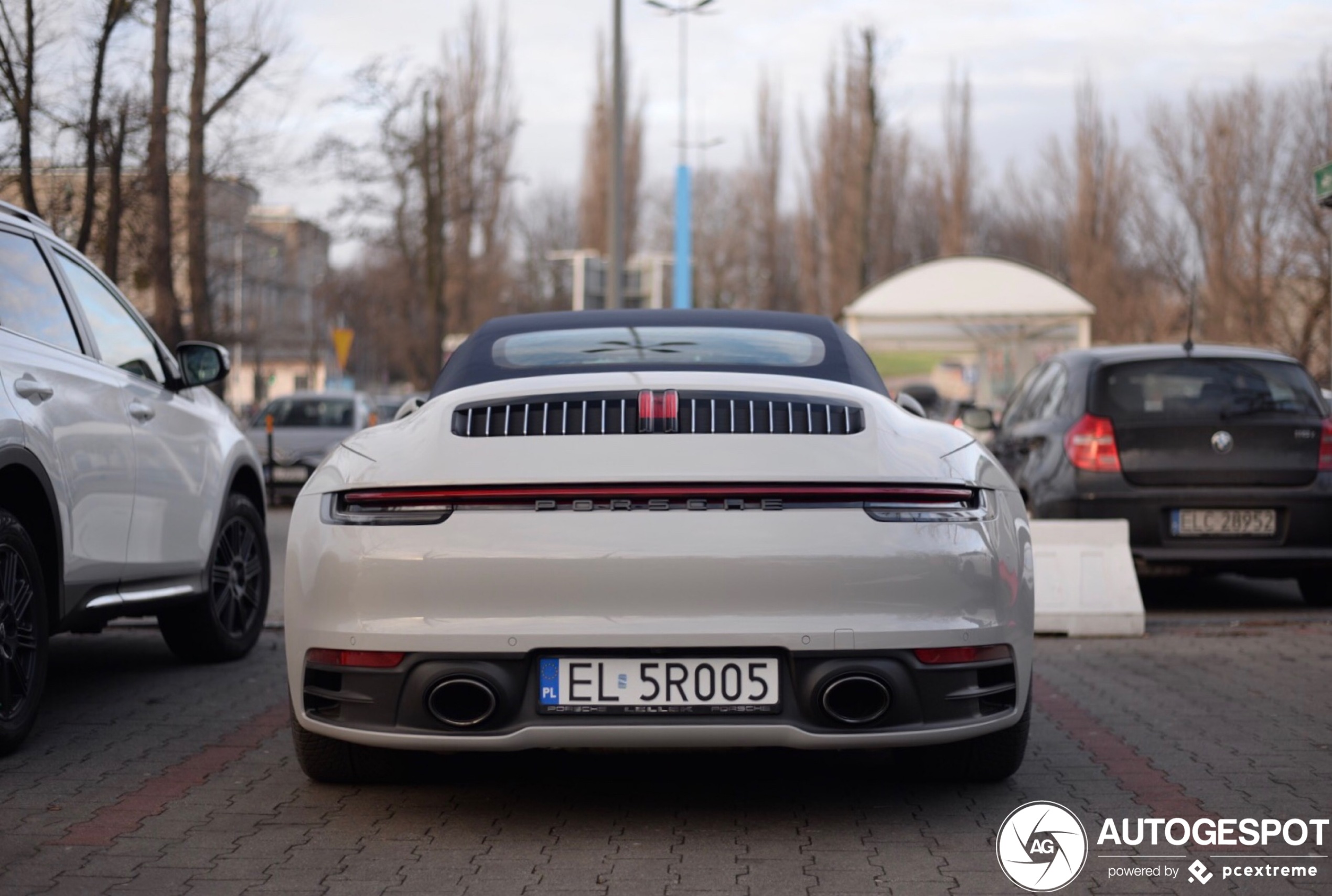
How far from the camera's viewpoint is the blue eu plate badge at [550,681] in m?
3.98

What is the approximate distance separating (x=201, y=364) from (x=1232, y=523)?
5.57 metres

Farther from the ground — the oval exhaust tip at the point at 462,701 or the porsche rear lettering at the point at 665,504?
the porsche rear lettering at the point at 665,504

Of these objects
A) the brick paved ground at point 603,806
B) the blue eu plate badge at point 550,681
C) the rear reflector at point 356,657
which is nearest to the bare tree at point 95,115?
the brick paved ground at point 603,806

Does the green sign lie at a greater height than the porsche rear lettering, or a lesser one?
greater

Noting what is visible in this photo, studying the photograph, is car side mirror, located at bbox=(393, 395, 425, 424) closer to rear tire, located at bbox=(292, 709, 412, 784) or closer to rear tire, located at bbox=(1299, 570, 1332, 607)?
rear tire, located at bbox=(292, 709, 412, 784)

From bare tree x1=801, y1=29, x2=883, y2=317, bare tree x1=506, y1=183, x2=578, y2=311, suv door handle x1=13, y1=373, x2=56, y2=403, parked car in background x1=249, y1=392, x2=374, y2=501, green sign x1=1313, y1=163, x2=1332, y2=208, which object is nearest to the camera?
suv door handle x1=13, y1=373, x2=56, y2=403

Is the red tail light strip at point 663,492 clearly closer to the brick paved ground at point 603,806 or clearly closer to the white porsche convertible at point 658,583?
the white porsche convertible at point 658,583

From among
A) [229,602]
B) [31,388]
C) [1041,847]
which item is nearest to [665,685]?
[1041,847]

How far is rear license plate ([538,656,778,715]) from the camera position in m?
3.96

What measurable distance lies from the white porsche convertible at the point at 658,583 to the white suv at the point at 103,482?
1.48 metres

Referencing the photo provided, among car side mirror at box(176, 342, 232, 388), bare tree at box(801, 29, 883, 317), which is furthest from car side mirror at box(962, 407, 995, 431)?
bare tree at box(801, 29, 883, 317)

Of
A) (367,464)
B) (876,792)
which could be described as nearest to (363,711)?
(367,464)

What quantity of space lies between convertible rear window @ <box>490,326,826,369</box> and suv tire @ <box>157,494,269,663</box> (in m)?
2.42

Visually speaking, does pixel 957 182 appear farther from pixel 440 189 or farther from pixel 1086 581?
pixel 1086 581
